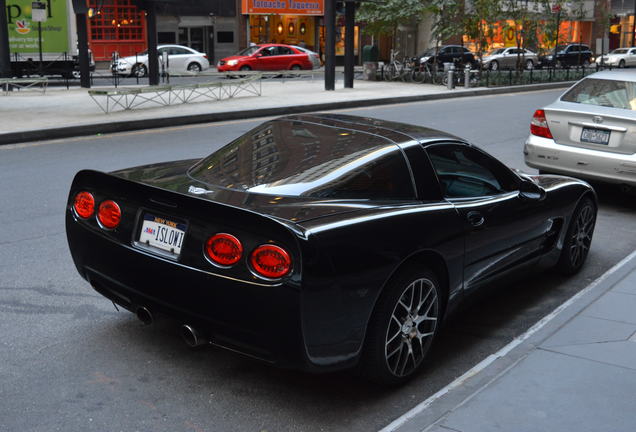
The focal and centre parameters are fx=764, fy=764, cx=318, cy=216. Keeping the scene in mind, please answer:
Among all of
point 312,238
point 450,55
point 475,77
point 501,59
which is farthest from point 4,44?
point 501,59

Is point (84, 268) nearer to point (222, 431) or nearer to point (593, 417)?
point (222, 431)

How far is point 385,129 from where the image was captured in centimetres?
482

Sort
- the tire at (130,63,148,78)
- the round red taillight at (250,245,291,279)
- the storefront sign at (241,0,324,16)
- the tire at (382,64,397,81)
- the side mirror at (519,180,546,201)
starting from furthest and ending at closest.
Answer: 1. the storefront sign at (241,0,324,16)
2. the tire at (130,63,148,78)
3. the tire at (382,64,397,81)
4. the side mirror at (519,180,546,201)
5. the round red taillight at (250,245,291,279)

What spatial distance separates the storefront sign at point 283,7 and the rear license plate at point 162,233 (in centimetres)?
4353

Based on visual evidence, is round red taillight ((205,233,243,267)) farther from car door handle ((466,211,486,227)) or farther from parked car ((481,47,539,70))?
parked car ((481,47,539,70))

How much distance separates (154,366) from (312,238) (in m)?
1.39

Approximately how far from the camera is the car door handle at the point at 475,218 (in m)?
4.59

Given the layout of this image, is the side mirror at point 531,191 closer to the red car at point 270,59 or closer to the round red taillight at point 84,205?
the round red taillight at point 84,205

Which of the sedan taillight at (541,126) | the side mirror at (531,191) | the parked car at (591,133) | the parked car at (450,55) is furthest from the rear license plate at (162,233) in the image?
the parked car at (450,55)

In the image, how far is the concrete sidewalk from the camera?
3.55m

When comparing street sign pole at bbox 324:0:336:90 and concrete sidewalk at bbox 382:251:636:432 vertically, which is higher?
street sign pole at bbox 324:0:336:90

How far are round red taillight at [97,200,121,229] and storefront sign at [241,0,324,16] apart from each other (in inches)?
1701

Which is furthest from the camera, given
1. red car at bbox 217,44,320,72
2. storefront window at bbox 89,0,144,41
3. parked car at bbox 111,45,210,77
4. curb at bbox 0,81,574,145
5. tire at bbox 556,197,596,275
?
storefront window at bbox 89,0,144,41

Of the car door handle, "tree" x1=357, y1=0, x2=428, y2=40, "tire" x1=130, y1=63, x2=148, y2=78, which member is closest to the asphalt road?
the car door handle
